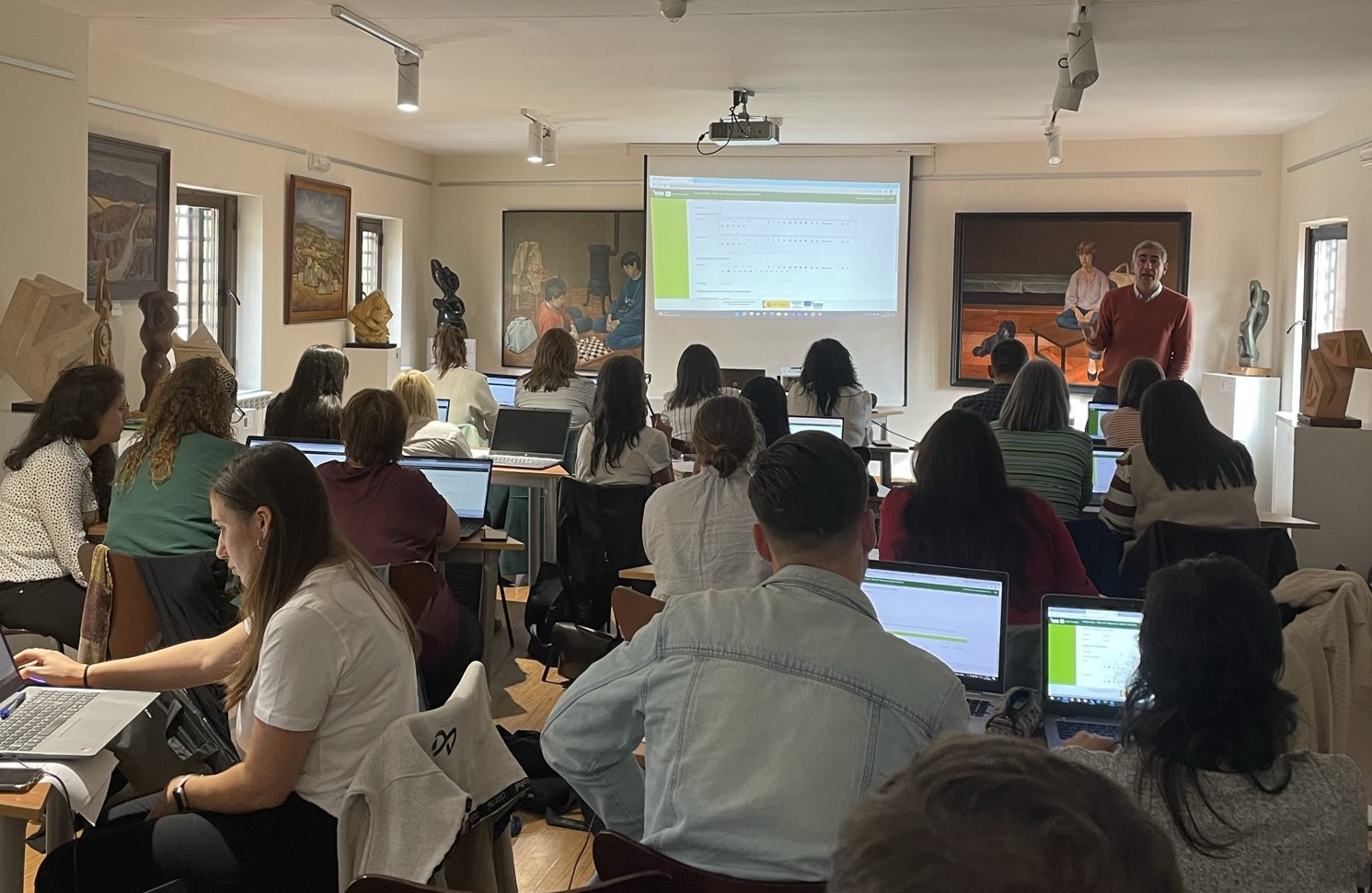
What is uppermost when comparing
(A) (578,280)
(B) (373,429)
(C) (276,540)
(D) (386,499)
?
(A) (578,280)

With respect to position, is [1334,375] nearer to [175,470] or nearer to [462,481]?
[462,481]

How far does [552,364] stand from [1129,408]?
2.91 meters

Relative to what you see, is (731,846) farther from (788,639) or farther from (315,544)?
(315,544)

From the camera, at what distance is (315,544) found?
2.37m

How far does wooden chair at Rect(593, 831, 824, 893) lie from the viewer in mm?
1555

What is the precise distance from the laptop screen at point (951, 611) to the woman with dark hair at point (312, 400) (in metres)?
3.02

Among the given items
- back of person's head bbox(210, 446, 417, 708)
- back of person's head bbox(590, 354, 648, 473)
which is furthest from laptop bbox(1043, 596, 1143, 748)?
back of person's head bbox(590, 354, 648, 473)

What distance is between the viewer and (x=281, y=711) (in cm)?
219

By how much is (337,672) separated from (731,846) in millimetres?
910

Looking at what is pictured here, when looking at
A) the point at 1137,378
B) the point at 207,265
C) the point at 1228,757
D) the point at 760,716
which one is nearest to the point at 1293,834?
the point at 1228,757

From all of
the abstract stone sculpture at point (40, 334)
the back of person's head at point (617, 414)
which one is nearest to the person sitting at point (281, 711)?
the back of person's head at point (617, 414)

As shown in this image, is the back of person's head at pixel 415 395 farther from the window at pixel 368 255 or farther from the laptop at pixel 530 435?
the window at pixel 368 255

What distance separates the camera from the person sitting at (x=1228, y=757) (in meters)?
1.67

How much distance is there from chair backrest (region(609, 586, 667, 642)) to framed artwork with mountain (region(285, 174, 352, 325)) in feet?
19.8
